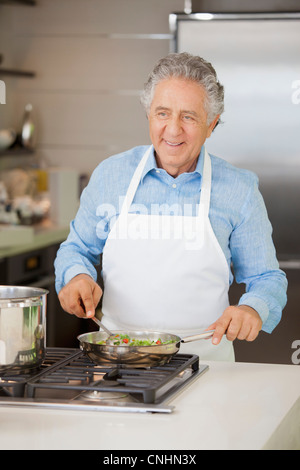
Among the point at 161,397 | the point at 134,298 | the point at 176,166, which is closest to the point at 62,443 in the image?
the point at 161,397

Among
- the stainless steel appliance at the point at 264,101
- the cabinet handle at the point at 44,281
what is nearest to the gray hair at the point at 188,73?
the stainless steel appliance at the point at 264,101

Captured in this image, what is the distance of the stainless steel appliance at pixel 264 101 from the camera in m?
2.89

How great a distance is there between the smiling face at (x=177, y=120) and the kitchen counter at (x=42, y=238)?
1.51m

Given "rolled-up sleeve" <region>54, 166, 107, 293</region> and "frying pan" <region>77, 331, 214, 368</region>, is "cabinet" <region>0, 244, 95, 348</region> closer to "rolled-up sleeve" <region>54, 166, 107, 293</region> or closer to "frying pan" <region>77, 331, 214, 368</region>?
"rolled-up sleeve" <region>54, 166, 107, 293</region>

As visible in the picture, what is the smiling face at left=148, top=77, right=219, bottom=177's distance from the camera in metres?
1.78

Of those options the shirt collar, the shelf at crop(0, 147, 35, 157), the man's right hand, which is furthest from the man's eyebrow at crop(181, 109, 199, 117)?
the shelf at crop(0, 147, 35, 157)

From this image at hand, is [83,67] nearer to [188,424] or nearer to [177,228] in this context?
[177,228]

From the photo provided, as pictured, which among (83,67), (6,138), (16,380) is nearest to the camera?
(16,380)

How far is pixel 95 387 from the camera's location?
124 centimetres

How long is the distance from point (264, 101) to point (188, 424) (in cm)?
199

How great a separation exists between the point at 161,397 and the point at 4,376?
0.28 meters

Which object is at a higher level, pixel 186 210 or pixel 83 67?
pixel 83 67

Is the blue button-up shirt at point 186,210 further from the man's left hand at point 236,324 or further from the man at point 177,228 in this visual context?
the man's left hand at point 236,324

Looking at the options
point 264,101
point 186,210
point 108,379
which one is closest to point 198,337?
point 108,379
